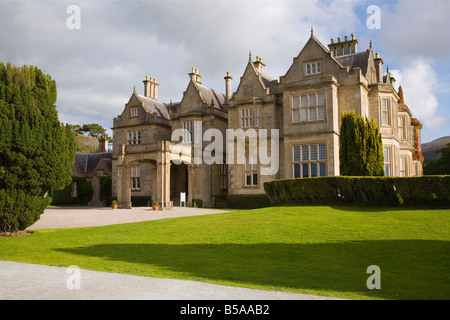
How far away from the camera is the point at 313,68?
29812mm

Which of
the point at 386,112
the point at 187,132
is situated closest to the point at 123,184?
the point at 187,132

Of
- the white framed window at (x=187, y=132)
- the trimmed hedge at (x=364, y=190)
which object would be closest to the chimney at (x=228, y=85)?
the white framed window at (x=187, y=132)

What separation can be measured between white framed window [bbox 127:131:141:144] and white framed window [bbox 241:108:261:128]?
39.8 feet

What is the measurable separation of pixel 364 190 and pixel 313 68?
521 inches

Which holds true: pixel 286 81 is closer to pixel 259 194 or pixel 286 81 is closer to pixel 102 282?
pixel 259 194

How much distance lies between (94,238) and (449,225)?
1221cm

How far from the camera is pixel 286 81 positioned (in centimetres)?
3067

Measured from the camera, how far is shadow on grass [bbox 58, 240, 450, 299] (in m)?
7.62

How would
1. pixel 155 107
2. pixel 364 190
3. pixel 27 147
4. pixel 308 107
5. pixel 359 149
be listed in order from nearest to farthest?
pixel 27 147
pixel 364 190
pixel 359 149
pixel 308 107
pixel 155 107

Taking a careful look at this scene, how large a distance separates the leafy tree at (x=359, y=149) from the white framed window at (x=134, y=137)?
22541 millimetres

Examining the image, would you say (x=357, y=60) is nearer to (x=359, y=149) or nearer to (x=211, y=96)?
(x=359, y=149)

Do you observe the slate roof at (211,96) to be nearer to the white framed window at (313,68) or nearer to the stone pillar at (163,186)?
the stone pillar at (163,186)

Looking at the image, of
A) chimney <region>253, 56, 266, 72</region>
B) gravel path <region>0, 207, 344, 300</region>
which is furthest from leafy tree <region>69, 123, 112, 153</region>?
gravel path <region>0, 207, 344, 300</region>

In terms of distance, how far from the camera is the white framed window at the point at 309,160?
93.4 feet
